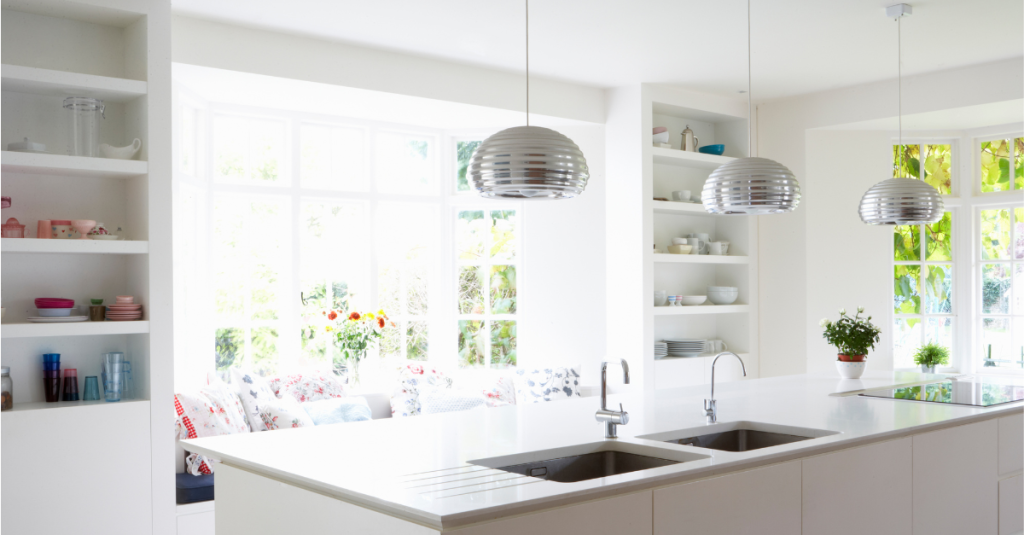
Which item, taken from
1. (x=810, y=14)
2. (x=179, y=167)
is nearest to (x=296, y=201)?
(x=179, y=167)

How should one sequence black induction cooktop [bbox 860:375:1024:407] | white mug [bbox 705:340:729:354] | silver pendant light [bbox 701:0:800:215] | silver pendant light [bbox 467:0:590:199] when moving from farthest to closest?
white mug [bbox 705:340:729:354], black induction cooktop [bbox 860:375:1024:407], silver pendant light [bbox 701:0:800:215], silver pendant light [bbox 467:0:590:199]

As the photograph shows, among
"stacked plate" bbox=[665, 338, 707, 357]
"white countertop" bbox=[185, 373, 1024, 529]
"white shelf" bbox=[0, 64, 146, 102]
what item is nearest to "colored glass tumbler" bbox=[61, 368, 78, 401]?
"white shelf" bbox=[0, 64, 146, 102]

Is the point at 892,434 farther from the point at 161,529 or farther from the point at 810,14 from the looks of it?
the point at 161,529

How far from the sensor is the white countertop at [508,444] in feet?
5.89

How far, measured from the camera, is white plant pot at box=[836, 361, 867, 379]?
4.03 m

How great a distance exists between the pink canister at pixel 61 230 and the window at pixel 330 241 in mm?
1004

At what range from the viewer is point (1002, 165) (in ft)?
19.6

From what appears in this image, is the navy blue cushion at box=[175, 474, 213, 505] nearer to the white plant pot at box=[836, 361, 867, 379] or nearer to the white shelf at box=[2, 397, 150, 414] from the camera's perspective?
the white shelf at box=[2, 397, 150, 414]

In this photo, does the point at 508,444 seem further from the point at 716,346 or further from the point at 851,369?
the point at 716,346

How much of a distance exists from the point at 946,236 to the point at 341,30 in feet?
15.3

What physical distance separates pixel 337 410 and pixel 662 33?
2.76 metres

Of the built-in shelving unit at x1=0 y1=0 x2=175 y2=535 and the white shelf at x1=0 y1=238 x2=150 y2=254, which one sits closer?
the white shelf at x1=0 y1=238 x2=150 y2=254

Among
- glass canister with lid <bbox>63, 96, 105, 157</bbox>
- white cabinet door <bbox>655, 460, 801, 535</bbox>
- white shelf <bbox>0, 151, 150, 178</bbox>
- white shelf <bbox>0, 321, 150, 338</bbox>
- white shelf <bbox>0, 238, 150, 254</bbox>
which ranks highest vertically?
glass canister with lid <bbox>63, 96, 105, 157</bbox>

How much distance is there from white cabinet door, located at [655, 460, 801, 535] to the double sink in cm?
13
